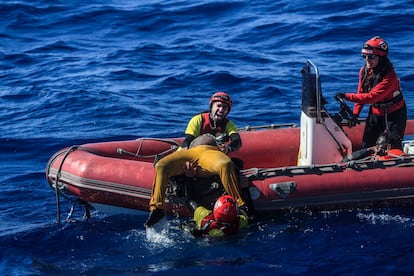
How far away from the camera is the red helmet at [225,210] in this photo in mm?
7629

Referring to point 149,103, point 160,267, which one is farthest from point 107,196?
point 149,103

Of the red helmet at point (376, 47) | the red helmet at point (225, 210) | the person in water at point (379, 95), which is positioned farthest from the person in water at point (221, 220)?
the red helmet at point (376, 47)

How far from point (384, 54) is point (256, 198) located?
2224 mm

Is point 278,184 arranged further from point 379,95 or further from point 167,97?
point 167,97

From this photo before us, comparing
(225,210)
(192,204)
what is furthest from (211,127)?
(225,210)

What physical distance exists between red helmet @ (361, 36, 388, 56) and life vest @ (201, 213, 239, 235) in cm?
252

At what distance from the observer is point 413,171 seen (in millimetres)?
8320

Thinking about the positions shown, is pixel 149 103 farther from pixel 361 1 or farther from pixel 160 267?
pixel 361 1

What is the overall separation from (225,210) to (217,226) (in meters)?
0.19

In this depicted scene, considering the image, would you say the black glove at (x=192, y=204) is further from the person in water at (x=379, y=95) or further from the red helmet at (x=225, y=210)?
the person in water at (x=379, y=95)

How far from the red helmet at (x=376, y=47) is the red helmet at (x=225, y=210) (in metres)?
2.41

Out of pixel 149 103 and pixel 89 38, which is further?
pixel 89 38

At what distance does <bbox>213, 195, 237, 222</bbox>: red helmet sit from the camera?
763 centimetres

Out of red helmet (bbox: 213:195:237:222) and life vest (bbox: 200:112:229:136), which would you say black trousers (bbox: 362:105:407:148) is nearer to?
life vest (bbox: 200:112:229:136)
